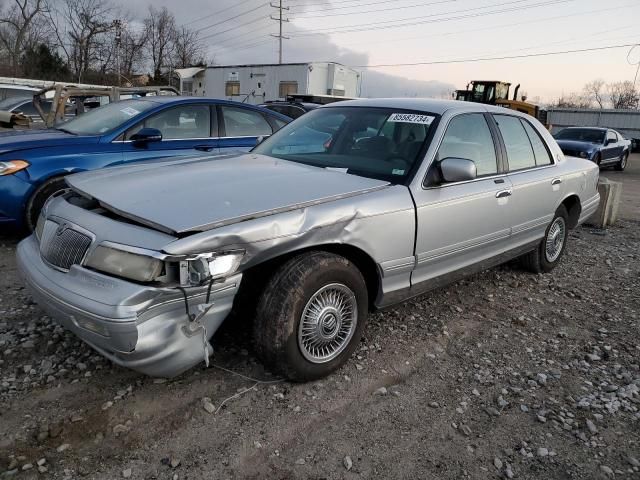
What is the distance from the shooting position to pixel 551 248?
5.15 meters

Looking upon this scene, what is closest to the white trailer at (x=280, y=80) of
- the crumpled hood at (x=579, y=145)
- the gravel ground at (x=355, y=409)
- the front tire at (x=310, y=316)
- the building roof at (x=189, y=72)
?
the building roof at (x=189, y=72)

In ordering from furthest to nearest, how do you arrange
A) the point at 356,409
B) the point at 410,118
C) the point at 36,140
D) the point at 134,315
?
the point at 36,140 < the point at 410,118 < the point at 356,409 < the point at 134,315

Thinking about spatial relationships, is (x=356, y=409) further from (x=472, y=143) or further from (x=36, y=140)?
(x=36, y=140)

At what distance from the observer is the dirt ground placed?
2293mm

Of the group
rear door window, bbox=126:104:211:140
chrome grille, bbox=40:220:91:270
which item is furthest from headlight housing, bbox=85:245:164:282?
rear door window, bbox=126:104:211:140

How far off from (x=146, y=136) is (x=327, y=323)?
3388mm

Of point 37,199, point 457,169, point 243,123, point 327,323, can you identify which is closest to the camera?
point 327,323

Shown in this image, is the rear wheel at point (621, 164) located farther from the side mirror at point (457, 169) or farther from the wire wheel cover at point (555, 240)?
the side mirror at point (457, 169)

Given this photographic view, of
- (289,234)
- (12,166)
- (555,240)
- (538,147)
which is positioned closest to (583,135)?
(555,240)

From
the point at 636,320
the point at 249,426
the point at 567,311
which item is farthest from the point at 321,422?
the point at 636,320

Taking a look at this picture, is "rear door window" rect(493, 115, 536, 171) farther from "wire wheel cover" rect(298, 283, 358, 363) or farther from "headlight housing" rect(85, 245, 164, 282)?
"headlight housing" rect(85, 245, 164, 282)

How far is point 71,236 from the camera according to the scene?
2.55 meters

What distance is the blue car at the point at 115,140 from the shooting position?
15.5 feet

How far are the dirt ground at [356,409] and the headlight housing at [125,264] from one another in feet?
2.52
